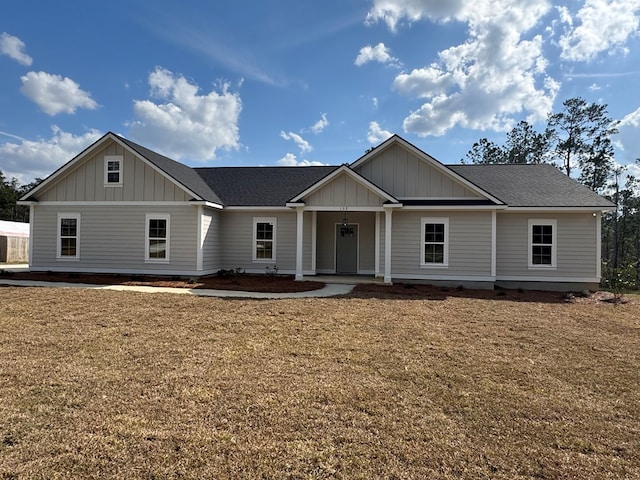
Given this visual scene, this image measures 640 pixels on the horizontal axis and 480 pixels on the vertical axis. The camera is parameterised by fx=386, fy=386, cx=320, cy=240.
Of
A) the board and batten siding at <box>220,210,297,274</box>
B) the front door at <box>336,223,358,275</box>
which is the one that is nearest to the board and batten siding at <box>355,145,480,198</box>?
the front door at <box>336,223,358,275</box>

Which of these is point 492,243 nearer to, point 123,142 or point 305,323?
point 305,323

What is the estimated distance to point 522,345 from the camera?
21.9 feet

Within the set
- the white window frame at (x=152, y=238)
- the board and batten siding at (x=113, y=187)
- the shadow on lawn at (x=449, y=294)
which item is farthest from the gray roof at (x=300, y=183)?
the shadow on lawn at (x=449, y=294)

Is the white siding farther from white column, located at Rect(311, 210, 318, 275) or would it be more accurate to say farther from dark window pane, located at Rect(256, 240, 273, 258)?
white column, located at Rect(311, 210, 318, 275)

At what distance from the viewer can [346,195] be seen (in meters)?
14.1

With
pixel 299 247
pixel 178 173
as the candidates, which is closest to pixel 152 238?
pixel 178 173

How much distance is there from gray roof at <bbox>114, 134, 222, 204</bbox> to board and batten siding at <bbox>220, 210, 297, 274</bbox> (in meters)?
1.11

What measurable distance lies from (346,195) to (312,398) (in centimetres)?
1043

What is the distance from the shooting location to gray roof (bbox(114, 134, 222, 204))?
1480 centimetres

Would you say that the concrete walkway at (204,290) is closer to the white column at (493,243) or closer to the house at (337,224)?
the house at (337,224)

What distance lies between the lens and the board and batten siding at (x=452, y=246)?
46.4 ft

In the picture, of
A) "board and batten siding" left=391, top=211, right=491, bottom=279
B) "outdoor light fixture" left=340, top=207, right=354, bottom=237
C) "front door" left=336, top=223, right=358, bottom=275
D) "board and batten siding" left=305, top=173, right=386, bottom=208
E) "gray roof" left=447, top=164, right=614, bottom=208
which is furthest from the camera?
"front door" left=336, top=223, right=358, bottom=275

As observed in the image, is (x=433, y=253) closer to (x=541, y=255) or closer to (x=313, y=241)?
(x=541, y=255)

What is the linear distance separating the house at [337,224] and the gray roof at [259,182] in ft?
0.93
